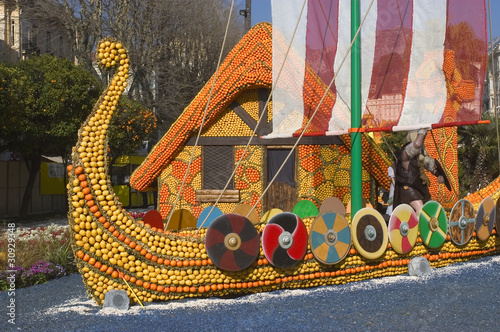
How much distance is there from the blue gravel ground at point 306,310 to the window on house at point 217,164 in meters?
6.26

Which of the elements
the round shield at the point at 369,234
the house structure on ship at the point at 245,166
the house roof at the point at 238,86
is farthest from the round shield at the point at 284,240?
the house structure on ship at the point at 245,166

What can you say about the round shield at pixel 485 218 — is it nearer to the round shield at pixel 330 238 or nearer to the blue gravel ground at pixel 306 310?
the blue gravel ground at pixel 306 310

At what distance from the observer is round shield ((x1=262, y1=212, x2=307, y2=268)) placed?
622 cm

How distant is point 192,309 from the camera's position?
18.8 ft

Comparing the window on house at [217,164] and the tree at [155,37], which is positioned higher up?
the tree at [155,37]

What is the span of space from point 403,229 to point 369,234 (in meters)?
0.59

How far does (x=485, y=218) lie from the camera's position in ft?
27.0

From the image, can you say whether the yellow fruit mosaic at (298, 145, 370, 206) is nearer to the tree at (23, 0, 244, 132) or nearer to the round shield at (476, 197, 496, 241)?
the round shield at (476, 197, 496, 241)

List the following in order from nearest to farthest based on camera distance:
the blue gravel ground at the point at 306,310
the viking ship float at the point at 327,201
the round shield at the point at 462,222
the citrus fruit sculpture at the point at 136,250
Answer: the blue gravel ground at the point at 306,310
the citrus fruit sculpture at the point at 136,250
the viking ship float at the point at 327,201
the round shield at the point at 462,222

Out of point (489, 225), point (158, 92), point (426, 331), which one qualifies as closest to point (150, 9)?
point (158, 92)

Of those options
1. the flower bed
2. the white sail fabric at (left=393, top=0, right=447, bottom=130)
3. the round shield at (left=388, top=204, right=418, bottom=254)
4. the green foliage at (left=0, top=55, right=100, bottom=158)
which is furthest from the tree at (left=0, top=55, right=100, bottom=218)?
the round shield at (left=388, top=204, right=418, bottom=254)

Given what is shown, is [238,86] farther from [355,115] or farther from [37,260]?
[37,260]

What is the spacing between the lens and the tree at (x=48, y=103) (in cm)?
1870

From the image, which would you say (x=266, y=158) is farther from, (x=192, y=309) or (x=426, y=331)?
(x=426, y=331)
